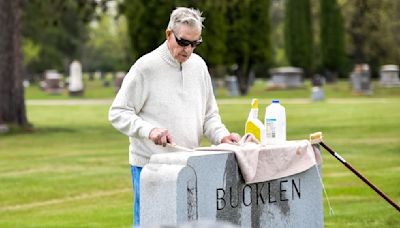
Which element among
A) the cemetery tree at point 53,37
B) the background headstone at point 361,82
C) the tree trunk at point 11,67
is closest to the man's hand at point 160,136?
the tree trunk at point 11,67

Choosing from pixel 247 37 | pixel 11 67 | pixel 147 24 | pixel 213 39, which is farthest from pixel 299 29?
pixel 11 67

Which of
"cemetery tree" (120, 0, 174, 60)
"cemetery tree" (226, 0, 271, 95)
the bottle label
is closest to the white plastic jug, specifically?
the bottle label

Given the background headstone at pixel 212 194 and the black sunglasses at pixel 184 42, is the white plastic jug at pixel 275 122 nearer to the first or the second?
the background headstone at pixel 212 194

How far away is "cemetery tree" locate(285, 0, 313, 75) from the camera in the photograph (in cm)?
6494

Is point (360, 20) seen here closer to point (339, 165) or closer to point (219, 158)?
point (339, 165)

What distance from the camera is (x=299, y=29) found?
213ft

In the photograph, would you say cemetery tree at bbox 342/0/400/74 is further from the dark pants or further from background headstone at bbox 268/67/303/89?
the dark pants

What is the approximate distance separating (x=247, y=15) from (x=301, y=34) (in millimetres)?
14839

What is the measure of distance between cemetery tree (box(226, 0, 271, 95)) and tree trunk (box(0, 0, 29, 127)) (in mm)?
23024

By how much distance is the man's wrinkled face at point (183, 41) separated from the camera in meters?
6.60

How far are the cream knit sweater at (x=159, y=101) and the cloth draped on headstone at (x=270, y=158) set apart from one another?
8.6 inches

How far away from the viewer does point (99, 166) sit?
58.9ft

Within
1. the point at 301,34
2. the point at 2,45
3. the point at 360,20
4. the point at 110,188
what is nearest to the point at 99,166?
the point at 110,188

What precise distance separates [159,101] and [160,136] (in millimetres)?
376
